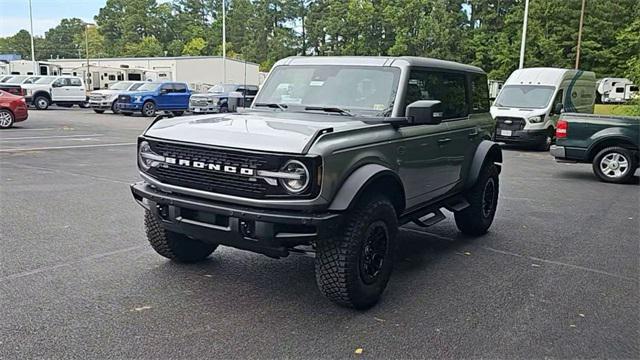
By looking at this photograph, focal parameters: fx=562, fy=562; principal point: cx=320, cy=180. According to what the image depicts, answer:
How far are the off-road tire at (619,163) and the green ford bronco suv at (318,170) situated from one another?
21.7ft

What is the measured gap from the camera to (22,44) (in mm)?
110938

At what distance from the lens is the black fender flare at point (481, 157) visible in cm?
622

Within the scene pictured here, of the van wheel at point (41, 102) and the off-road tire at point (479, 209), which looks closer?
the off-road tire at point (479, 209)

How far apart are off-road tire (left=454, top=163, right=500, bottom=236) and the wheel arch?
6.02 ft

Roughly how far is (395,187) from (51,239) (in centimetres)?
358

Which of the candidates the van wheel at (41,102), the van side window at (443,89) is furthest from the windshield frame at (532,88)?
the van wheel at (41,102)

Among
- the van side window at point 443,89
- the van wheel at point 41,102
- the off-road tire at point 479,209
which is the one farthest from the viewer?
the van wheel at point 41,102

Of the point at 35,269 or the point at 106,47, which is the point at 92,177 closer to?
the point at 35,269

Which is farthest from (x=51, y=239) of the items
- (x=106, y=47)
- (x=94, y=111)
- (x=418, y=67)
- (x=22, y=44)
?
(x=22, y=44)

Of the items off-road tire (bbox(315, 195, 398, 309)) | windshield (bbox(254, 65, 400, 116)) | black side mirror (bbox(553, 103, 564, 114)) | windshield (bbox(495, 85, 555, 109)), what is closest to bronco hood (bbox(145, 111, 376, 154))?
windshield (bbox(254, 65, 400, 116))

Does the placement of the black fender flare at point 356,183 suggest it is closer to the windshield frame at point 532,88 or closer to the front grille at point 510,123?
the front grille at point 510,123

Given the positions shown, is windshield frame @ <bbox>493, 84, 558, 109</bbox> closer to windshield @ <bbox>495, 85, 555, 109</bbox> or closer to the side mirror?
windshield @ <bbox>495, 85, 555, 109</bbox>

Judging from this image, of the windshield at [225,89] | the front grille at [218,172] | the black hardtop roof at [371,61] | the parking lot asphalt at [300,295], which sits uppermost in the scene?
the black hardtop roof at [371,61]

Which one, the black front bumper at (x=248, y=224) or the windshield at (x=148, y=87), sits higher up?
the windshield at (x=148, y=87)
